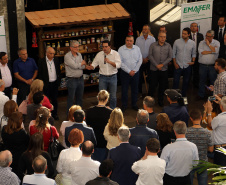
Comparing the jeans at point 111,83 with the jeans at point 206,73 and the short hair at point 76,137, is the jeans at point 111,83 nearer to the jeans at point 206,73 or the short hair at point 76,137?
the jeans at point 206,73

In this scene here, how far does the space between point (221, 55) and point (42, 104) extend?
5.20 m

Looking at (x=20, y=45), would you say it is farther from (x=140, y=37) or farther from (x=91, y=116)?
(x=91, y=116)

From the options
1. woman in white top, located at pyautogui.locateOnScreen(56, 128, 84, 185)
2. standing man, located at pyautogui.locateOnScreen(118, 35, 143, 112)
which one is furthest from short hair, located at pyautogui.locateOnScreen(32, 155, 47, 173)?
standing man, located at pyautogui.locateOnScreen(118, 35, 143, 112)

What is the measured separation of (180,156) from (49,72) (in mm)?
4470

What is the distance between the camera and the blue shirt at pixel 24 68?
368 inches

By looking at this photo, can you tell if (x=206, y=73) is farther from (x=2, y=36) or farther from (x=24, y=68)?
(x=2, y=36)

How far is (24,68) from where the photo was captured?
9375 millimetres

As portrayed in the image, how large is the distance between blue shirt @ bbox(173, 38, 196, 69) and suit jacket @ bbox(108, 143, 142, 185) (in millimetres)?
5142

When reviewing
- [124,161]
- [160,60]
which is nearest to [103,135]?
[124,161]

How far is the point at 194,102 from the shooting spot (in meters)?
10.7

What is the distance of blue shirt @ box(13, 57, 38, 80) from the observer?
9.34 m

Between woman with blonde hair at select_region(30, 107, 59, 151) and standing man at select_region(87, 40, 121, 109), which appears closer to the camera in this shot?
woman with blonde hair at select_region(30, 107, 59, 151)

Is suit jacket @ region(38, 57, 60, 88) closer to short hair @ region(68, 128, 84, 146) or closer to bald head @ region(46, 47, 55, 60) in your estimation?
bald head @ region(46, 47, 55, 60)

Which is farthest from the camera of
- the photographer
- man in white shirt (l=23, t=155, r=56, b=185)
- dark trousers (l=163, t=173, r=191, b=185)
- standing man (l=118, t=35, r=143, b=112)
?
standing man (l=118, t=35, r=143, b=112)
